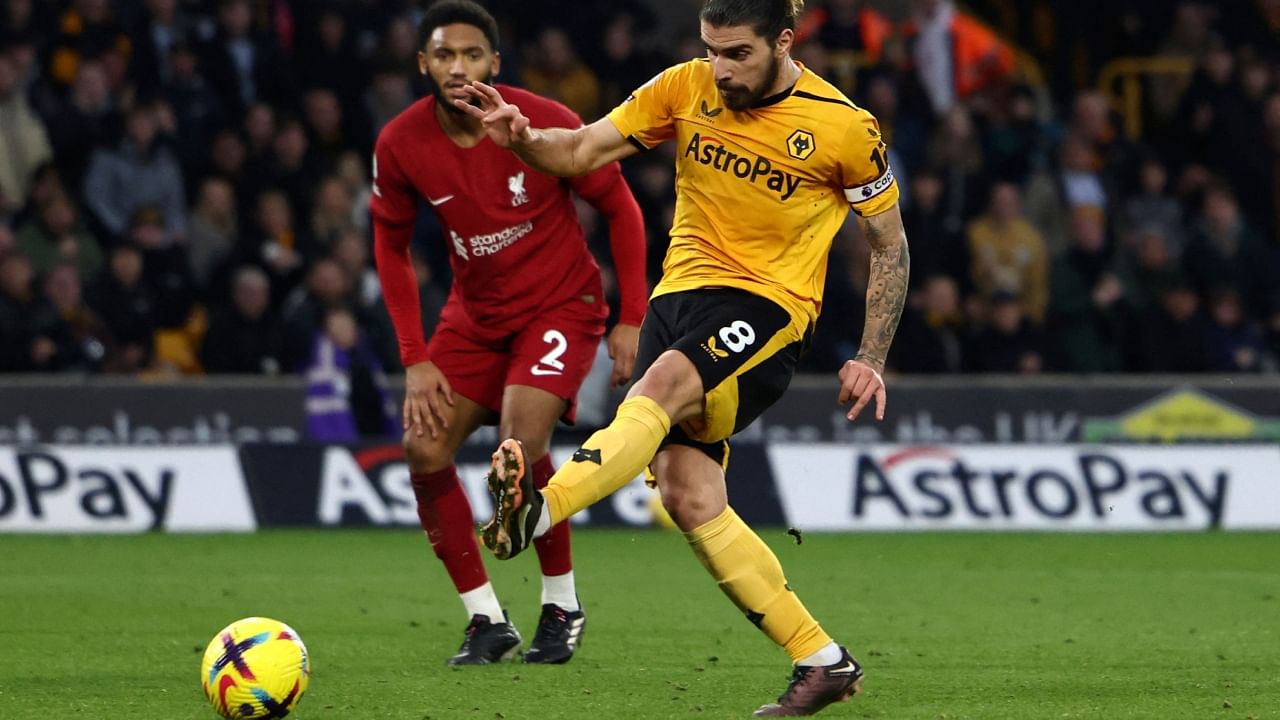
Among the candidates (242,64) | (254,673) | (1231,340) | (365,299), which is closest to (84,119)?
(242,64)

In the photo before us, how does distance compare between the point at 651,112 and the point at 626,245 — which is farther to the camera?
the point at 626,245

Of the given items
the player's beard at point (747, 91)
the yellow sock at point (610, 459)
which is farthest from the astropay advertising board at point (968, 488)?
the yellow sock at point (610, 459)

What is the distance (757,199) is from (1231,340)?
1064 centimetres

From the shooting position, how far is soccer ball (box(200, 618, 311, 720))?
18.8 feet

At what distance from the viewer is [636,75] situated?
1644cm

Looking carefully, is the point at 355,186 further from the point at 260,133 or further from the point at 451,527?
the point at 451,527

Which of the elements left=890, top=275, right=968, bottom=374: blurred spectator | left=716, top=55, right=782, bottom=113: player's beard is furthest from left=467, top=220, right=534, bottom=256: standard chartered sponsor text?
left=890, top=275, right=968, bottom=374: blurred spectator

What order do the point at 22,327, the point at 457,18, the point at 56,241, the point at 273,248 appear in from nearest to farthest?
the point at 457,18 → the point at 22,327 → the point at 56,241 → the point at 273,248

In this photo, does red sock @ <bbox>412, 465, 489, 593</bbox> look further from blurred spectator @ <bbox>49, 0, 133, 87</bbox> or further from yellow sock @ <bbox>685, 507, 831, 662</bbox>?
blurred spectator @ <bbox>49, 0, 133, 87</bbox>

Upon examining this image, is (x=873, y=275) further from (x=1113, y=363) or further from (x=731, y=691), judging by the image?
(x=1113, y=363)

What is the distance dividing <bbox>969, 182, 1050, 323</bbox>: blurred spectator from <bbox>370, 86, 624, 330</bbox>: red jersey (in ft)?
29.0

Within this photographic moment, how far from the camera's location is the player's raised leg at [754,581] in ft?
19.2

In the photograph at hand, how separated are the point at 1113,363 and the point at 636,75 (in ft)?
14.5

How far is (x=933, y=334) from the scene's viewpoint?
15.2 meters
